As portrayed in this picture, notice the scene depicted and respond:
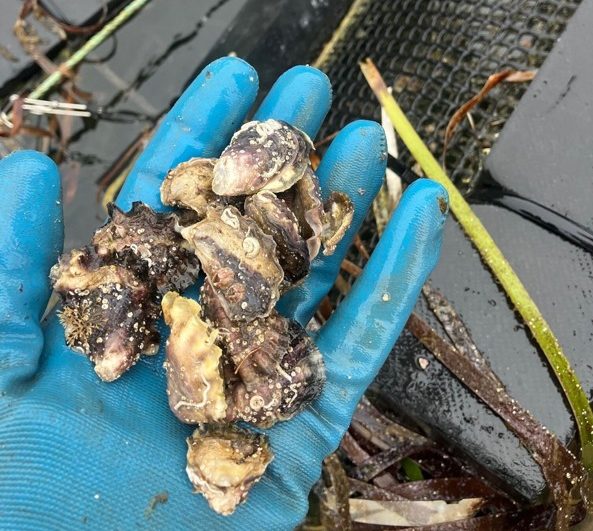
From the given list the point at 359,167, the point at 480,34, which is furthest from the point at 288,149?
the point at 480,34

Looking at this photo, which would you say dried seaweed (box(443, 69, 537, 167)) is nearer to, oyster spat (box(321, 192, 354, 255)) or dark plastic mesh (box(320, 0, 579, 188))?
dark plastic mesh (box(320, 0, 579, 188))

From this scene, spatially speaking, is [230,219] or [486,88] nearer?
[230,219]

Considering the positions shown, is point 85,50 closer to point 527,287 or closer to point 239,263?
point 239,263

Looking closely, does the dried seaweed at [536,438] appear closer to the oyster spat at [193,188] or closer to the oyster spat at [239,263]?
the oyster spat at [239,263]

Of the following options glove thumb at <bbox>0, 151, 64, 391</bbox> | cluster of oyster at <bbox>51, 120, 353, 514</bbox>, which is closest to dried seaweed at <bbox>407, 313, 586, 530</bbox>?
cluster of oyster at <bbox>51, 120, 353, 514</bbox>

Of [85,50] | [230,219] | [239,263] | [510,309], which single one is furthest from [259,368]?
[85,50]

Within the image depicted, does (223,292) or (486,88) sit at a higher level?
(486,88)
